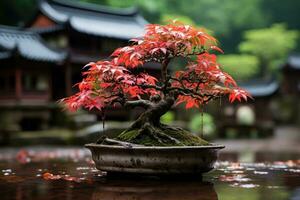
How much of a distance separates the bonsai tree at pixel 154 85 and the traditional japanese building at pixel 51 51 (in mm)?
16802

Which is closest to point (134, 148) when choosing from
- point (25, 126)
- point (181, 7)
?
point (25, 126)

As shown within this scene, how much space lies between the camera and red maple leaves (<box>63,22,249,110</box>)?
7918 millimetres

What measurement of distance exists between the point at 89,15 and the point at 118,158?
29070 millimetres

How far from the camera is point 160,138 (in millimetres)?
8289

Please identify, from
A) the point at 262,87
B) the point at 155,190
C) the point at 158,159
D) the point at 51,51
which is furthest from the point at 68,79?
the point at 155,190

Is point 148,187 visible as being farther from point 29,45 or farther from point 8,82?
point 29,45

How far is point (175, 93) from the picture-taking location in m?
8.64

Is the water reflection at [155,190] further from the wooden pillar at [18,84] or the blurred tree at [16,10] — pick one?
the blurred tree at [16,10]

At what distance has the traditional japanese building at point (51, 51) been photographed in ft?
84.8

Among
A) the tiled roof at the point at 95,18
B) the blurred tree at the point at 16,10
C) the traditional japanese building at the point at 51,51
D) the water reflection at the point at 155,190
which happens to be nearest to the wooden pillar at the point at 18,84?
the traditional japanese building at the point at 51,51

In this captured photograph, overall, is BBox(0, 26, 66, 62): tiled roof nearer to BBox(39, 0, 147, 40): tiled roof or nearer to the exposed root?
BBox(39, 0, 147, 40): tiled roof

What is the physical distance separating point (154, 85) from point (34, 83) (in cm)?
2029

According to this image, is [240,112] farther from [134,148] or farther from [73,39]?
[134,148]

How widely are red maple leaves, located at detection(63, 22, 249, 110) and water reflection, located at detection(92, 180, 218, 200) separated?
158cm
